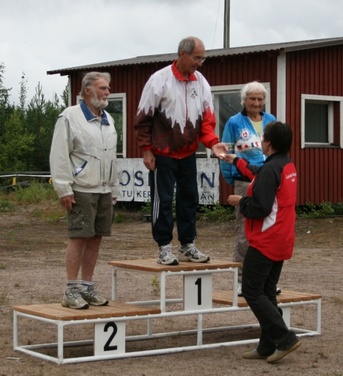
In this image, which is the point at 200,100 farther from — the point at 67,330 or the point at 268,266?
the point at 67,330

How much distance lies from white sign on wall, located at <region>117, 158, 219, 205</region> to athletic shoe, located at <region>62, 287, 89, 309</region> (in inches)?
515

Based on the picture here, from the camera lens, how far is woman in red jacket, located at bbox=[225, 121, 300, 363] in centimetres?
732

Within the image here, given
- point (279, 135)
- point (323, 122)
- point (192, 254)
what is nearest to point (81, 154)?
point (192, 254)

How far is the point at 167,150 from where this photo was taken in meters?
8.11

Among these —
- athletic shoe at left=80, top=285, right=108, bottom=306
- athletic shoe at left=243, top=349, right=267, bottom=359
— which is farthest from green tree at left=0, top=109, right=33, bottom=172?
athletic shoe at left=243, top=349, right=267, bottom=359

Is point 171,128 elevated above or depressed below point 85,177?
above

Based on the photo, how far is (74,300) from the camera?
7590 mm

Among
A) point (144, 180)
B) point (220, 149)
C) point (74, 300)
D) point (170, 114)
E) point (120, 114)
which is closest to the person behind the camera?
point (74, 300)

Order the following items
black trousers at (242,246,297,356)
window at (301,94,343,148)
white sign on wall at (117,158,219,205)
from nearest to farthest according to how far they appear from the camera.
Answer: black trousers at (242,246,297,356), window at (301,94,343,148), white sign on wall at (117,158,219,205)

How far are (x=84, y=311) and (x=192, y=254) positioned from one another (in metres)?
1.25

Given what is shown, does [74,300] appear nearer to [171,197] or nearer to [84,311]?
[84,311]

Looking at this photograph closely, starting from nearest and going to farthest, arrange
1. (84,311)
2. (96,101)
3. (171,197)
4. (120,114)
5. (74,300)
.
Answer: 1. (84,311)
2. (74,300)
3. (96,101)
4. (171,197)
5. (120,114)

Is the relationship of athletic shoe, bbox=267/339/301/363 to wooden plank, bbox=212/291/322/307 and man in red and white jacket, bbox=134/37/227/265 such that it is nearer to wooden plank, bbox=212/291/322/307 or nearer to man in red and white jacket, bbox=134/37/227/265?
wooden plank, bbox=212/291/322/307

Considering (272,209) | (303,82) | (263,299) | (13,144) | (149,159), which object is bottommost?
(263,299)
